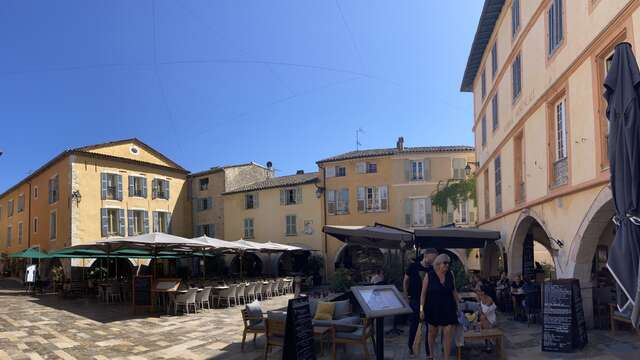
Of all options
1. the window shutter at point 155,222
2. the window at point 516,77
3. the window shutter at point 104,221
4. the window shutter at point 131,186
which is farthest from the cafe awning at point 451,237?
the window shutter at point 155,222

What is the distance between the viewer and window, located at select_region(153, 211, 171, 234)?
3258 cm

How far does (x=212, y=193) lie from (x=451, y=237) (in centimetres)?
2494

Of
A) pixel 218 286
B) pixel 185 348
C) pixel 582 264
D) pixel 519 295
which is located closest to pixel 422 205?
pixel 218 286

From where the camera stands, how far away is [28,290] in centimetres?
2455

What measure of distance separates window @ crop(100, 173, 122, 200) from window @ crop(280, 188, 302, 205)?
1011 centimetres

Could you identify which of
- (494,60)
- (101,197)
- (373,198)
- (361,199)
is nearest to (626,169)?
(494,60)

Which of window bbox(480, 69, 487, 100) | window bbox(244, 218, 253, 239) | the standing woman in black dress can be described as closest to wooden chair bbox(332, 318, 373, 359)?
the standing woman in black dress

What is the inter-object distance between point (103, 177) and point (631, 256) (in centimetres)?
2968

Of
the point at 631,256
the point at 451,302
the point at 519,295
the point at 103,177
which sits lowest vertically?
the point at 519,295

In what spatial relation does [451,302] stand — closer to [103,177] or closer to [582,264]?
[582,264]

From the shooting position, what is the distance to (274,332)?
7.96m

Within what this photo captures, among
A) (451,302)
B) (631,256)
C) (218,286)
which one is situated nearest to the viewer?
(631,256)

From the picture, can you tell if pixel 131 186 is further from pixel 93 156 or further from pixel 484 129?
pixel 484 129

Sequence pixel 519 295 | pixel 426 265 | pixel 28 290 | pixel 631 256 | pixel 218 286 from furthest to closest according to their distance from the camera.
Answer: pixel 28 290
pixel 218 286
pixel 519 295
pixel 426 265
pixel 631 256
